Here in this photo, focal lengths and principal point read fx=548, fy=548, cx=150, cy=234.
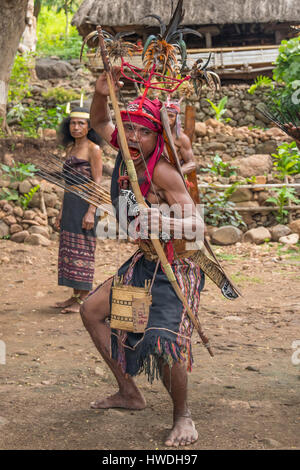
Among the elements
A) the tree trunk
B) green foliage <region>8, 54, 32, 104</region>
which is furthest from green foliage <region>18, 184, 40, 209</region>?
green foliage <region>8, 54, 32, 104</region>

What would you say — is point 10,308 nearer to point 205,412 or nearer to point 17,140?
point 205,412

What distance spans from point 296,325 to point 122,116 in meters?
3.16

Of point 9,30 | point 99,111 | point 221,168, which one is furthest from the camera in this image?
Result: point 221,168

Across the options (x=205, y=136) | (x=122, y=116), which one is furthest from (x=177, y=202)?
(x=205, y=136)

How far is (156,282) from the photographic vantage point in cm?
286

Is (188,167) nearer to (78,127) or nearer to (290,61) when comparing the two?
(78,127)

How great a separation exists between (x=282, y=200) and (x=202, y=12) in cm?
896

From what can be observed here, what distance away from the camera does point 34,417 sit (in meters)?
3.05

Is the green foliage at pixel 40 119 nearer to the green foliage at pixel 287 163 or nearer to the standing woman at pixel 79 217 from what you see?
the green foliage at pixel 287 163

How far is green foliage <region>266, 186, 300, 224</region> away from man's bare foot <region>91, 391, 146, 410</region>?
7419 millimetres

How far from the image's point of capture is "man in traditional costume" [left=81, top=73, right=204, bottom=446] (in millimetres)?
2707

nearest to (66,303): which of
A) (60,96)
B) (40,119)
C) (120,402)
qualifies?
(120,402)

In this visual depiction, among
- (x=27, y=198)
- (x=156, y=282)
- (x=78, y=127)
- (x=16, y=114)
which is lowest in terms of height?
(x=156, y=282)

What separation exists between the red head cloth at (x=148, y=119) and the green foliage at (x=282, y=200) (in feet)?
25.0
